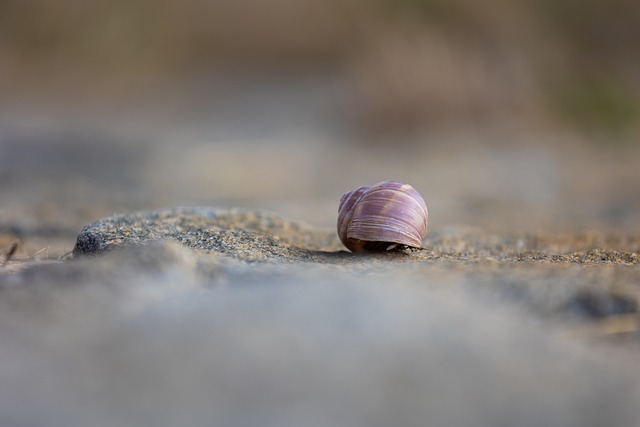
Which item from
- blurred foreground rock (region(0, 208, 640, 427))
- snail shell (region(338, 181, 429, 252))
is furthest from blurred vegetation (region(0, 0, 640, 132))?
blurred foreground rock (region(0, 208, 640, 427))

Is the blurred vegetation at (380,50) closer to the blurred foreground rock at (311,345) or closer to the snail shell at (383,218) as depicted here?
the snail shell at (383,218)

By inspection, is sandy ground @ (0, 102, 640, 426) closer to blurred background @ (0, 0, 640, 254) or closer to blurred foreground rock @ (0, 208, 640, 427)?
blurred foreground rock @ (0, 208, 640, 427)

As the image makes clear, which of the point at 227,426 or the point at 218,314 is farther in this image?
the point at 218,314

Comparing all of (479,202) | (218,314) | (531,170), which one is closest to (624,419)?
(218,314)

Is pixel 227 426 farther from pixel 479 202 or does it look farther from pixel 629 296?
pixel 479 202

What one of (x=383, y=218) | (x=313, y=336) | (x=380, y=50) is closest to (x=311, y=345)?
(x=313, y=336)

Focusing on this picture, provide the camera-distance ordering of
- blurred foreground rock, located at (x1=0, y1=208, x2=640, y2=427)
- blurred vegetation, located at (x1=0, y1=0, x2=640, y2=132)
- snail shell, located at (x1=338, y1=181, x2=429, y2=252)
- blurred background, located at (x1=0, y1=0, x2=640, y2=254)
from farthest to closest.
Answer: blurred vegetation, located at (x1=0, y1=0, x2=640, y2=132)
blurred background, located at (x1=0, y1=0, x2=640, y2=254)
snail shell, located at (x1=338, y1=181, x2=429, y2=252)
blurred foreground rock, located at (x1=0, y1=208, x2=640, y2=427)
